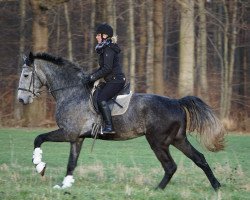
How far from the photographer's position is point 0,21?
3134 centimetres

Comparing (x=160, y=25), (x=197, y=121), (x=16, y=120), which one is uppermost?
(x=160, y=25)

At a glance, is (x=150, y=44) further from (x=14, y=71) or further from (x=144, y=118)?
(x=144, y=118)

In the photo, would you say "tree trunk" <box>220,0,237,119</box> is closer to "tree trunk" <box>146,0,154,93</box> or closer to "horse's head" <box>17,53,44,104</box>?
"tree trunk" <box>146,0,154,93</box>

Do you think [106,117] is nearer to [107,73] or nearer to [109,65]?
[107,73]

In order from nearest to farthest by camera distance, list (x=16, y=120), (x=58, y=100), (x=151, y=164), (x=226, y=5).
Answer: (x=58, y=100), (x=151, y=164), (x=16, y=120), (x=226, y=5)

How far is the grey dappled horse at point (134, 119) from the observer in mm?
10266

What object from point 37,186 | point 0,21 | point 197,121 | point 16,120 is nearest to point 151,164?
point 197,121

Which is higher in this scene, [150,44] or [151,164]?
[150,44]

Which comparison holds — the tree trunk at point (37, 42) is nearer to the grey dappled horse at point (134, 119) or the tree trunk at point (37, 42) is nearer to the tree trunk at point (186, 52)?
the tree trunk at point (186, 52)

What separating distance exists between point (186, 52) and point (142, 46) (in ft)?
17.7

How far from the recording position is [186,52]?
2505 cm

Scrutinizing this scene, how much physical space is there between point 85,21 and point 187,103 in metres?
23.7

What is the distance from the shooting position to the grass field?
29.3 ft

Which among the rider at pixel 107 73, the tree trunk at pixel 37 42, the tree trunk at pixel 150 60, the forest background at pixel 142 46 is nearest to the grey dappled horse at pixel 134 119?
the rider at pixel 107 73
